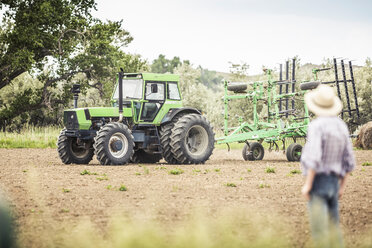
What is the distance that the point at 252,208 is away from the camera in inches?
307

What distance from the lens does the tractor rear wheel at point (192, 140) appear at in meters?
15.0

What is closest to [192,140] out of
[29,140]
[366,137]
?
[29,140]

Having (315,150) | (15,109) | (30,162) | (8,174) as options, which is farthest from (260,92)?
(15,109)

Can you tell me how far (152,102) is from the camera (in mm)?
15586

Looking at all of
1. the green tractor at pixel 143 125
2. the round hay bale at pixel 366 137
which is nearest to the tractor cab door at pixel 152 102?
the green tractor at pixel 143 125

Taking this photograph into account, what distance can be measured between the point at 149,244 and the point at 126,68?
29.1m

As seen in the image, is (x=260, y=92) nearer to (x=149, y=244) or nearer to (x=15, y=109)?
(x=149, y=244)

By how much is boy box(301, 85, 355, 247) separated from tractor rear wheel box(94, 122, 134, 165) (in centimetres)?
970

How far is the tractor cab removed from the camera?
50.5 ft

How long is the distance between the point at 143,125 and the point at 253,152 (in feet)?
13.5

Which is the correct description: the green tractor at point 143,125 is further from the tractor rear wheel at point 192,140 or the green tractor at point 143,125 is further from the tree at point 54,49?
the tree at point 54,49

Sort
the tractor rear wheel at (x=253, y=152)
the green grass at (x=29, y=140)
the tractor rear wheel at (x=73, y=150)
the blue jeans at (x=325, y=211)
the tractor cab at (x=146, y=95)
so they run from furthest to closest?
1. the green grass at (x=29, y=140)
2. the tractor rear wheel at (x=253, y=152)
3. the tractor cab at (x=146, y=95)
4. the tractor rear wheel at (x=73, y=150)
5. the blue jeans at (x=325, y=211)

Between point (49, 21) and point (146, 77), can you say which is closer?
point (146, 77)

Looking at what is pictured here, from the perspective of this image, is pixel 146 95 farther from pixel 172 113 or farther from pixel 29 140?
pixel 29 140
